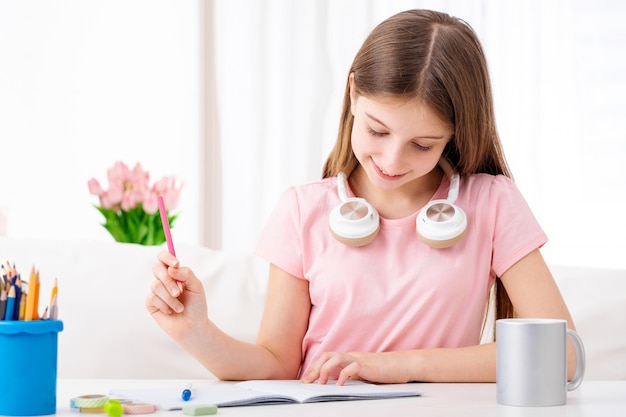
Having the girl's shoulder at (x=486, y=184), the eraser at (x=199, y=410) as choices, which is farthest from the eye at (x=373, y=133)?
the eraser at (x=199, y=410)

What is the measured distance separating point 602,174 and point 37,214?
82.6 inches

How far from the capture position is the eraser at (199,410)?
0.90 metres

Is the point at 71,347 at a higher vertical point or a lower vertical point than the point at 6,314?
lower

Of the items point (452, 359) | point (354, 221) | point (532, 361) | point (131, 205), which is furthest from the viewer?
point (131, 205)

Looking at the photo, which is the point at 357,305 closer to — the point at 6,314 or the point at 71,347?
the point at 71,347

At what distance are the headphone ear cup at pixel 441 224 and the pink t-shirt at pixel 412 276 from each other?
0.18 feet

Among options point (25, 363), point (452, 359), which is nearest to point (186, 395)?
point (25, 363)

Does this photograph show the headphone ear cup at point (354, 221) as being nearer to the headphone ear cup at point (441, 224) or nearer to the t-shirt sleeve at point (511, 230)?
the headphone ear cup at point (441, 224)

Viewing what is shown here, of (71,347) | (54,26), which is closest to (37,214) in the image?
(54,26)

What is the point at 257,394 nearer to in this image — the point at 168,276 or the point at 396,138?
the point at 168,276

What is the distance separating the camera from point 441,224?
139cm

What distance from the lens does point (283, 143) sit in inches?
136

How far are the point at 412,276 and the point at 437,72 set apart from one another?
329 mm

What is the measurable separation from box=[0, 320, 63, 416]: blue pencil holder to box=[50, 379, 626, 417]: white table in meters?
0.05
